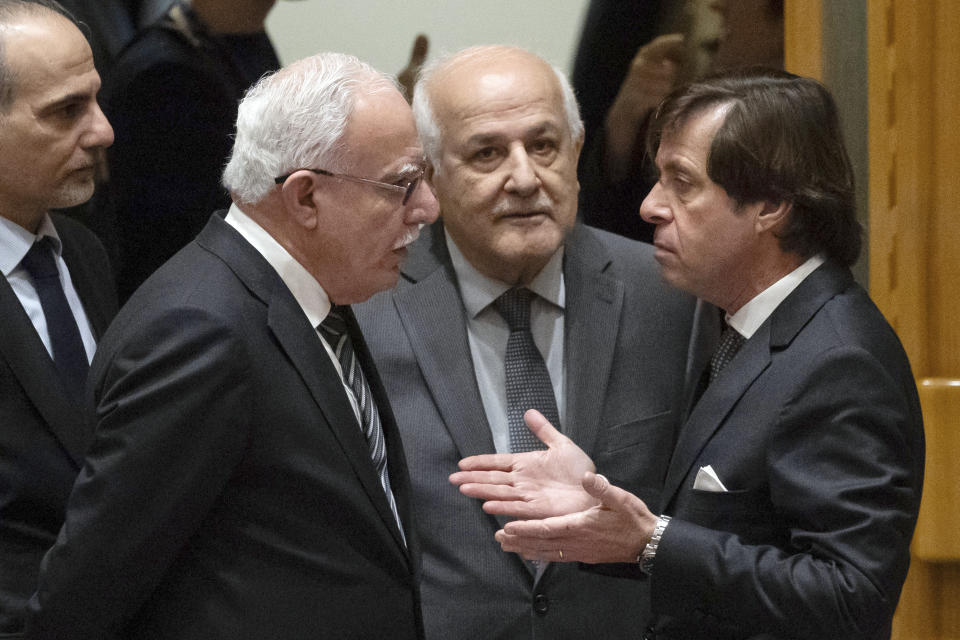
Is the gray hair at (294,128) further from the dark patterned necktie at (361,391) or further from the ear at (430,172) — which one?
the ear at (430,172)

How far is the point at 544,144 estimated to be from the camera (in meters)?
2.24

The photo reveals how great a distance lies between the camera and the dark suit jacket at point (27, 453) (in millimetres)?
1814

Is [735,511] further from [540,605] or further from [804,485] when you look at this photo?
[540,605]

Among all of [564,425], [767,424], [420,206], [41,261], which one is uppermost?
[420,206]

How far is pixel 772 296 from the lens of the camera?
5.75 ft

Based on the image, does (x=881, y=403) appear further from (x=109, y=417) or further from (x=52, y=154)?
(x=52, y=154)

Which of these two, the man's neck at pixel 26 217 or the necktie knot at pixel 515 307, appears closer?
the man's neck at pixel 26 217

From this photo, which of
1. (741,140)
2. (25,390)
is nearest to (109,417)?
(25,390)

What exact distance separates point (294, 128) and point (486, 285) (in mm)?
704

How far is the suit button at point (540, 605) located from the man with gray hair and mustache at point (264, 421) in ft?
1.38

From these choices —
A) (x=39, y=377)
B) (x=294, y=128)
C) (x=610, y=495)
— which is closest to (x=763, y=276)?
(x=610, y=495)

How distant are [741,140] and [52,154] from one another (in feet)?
4.27

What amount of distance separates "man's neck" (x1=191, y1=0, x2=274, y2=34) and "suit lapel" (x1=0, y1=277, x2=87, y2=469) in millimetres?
1008

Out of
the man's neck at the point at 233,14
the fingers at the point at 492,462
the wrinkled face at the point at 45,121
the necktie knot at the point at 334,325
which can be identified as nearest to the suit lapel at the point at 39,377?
the wrinkled face at the point at 45,121
